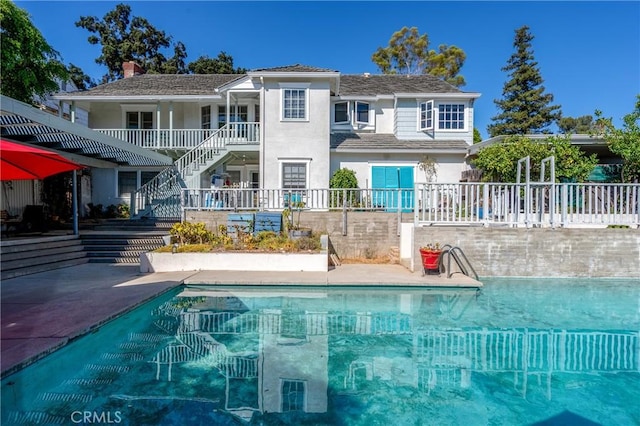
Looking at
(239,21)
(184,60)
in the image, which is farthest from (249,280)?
(184,60)

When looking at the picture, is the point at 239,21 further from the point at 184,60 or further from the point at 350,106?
the point at 184,60

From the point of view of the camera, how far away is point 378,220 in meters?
11.9

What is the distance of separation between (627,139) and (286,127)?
12379mm

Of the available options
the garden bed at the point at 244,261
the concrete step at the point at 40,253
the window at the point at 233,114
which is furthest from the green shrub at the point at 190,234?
the window at the point at 233,114

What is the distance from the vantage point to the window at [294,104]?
15.1 m

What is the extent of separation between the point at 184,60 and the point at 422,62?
83.1ft

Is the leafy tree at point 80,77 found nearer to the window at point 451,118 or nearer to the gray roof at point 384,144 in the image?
the gray roof at point 384,144

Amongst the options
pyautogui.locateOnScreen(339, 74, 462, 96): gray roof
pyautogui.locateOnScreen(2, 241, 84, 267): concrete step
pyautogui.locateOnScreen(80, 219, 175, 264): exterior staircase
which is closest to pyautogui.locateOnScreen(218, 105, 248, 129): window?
pyautogui.locateOnScreen(339, 74, 462, 96): gray roof

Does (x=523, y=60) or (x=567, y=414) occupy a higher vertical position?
(x=523, y=60)

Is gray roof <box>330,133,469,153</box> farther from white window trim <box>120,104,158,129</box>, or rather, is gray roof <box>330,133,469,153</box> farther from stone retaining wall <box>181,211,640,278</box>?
white window trim <box>120,104,158,129</box>

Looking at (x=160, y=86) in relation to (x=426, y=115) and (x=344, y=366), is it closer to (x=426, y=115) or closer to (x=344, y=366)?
(x=426, y=115)

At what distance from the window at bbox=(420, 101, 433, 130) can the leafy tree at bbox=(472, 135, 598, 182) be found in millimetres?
4207

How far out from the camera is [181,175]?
15.8m

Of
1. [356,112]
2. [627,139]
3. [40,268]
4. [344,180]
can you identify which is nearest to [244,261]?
[40,268]
